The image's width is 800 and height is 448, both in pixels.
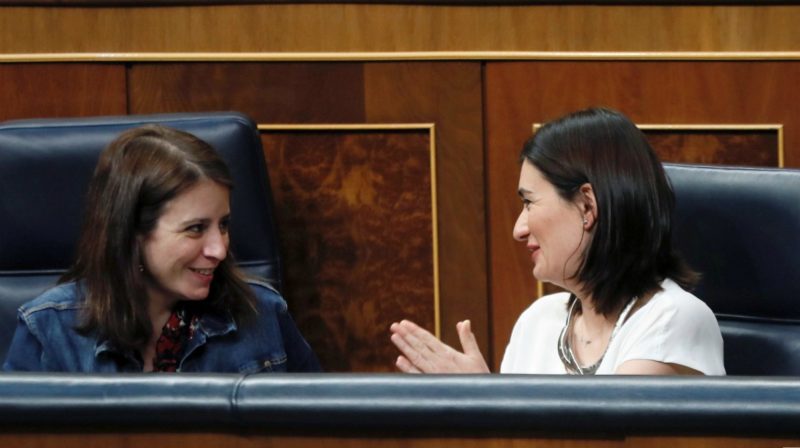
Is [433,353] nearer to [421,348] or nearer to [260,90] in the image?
[421,348]

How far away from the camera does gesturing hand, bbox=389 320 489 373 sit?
1269 mm

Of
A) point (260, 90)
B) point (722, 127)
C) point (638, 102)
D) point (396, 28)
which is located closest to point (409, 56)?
point (396, 28)

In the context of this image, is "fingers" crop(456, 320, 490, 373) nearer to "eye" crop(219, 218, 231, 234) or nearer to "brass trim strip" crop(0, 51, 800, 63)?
"eye" crop(219, 218, 231, 234)

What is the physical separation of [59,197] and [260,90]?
398mm

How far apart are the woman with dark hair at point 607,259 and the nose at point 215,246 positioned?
22 centimetres

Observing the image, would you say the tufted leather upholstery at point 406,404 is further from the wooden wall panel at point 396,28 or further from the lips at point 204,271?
the wooden wall panel at point 396,28

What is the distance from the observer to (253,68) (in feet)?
5.93

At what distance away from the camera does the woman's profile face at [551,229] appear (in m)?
1.29

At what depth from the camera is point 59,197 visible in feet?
4.98

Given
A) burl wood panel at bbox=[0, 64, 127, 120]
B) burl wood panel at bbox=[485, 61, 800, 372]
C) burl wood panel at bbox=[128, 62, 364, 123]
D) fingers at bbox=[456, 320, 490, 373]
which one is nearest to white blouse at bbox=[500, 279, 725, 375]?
fingers at bbox=[456, 320, 490, 373]

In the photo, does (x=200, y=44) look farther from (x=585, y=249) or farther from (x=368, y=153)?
(x=585, y=249)

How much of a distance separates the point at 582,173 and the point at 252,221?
456 millimetres

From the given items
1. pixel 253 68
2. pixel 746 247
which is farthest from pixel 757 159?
pixel 253 68

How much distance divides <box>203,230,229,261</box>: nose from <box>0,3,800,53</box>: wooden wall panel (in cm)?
53
